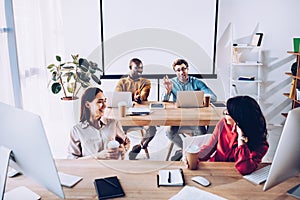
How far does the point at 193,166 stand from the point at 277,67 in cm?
353

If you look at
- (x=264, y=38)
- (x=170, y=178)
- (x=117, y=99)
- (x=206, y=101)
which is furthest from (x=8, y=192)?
(x=264, y=38)

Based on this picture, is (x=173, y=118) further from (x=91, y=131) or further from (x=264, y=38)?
(x=264, y=38)

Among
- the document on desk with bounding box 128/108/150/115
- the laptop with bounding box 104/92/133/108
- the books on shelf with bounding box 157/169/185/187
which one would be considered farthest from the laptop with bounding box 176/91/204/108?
the books on shelf with bounding box 157/169/185/187

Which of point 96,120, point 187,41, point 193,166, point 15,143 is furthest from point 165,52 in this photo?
point 15,143

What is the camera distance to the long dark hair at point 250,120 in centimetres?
138

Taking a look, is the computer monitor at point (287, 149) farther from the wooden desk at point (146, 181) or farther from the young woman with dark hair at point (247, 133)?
the young woman with dark hair at point (247, 133)

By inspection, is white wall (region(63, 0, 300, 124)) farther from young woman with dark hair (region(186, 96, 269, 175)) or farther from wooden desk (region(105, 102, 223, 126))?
young woman with dark hair (region(186, 96, 269, 175))

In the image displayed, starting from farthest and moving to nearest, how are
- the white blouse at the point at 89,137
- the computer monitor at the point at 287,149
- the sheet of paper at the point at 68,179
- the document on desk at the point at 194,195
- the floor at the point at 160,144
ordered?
the floor at the point at 160,144 < the white blouse at the point at 89,137 < the sheet of paper at the point at 68,179 < the document on desk at the point at 194,195 < the computer monitor at the point at 287,149

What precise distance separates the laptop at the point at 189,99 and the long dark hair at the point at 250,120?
1486 mm

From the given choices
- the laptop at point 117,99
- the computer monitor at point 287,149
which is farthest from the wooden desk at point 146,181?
the laptop at point 117,99

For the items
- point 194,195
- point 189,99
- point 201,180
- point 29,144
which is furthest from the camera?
point 189,99

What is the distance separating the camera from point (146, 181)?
1.34 meters

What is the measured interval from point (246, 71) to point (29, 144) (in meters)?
4.00

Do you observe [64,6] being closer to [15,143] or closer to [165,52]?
[165,52]
